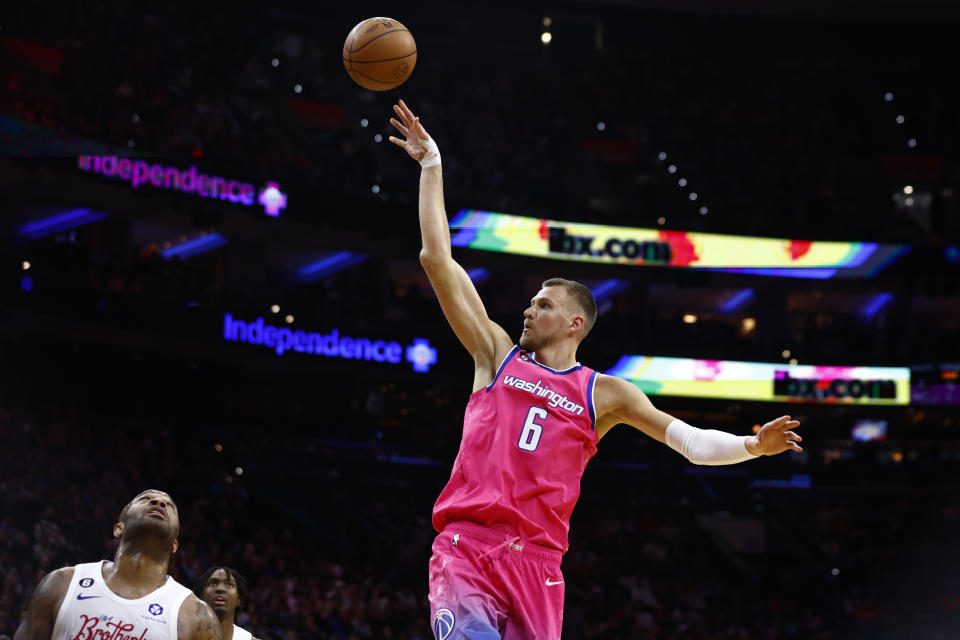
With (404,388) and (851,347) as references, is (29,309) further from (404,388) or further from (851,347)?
(851,347)

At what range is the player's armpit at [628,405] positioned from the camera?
4328mm

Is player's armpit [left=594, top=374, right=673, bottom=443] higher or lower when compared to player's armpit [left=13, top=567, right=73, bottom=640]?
higher

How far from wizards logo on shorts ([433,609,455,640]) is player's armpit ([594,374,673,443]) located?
1.10 meters

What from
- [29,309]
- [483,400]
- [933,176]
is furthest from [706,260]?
[483,400]

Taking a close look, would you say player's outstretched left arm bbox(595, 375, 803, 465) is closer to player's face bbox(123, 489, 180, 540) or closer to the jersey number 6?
the jersey number 6

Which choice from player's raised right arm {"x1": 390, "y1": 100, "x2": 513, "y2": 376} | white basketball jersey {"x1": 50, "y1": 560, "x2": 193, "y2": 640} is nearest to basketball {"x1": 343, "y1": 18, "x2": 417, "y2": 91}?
player's raised right arm {"x1": 390, "y1": 100, "x2": 513, "y2": 376}

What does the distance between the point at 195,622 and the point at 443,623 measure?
0.91 metres

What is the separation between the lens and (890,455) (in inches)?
969

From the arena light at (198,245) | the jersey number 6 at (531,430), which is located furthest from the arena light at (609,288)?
the jersey number 6 at (531,430)

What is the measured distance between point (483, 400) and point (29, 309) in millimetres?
14604

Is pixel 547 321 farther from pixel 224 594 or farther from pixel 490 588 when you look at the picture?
pixel 224 594

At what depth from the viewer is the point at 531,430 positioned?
411 cm

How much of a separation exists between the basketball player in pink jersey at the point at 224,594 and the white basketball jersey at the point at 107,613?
217 centimetres

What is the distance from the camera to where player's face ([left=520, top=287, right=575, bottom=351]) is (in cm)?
440
